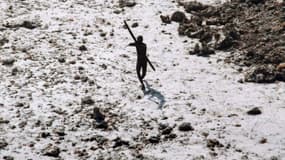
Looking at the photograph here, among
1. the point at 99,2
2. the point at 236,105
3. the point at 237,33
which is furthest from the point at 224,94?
the point at 99,2

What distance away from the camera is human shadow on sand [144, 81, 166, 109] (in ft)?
49.3

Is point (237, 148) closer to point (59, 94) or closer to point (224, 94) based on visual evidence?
point (224, 94)

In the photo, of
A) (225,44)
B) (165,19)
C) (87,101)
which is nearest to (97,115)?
(87,101)

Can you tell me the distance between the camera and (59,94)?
617 inches

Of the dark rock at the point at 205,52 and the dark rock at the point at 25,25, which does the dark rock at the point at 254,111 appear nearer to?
the dark rock at the point at 205,52

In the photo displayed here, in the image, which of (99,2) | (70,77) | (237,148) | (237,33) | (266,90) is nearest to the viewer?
(237,148)

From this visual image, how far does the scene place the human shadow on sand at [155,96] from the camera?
15012mm

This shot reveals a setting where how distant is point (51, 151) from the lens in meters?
12.6

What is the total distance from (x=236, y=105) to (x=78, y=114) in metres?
5.03

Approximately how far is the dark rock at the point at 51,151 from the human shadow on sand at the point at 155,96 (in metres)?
3.73

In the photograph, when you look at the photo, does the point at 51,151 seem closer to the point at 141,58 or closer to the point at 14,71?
the point at 141,58

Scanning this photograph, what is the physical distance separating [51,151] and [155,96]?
4320 millimetres

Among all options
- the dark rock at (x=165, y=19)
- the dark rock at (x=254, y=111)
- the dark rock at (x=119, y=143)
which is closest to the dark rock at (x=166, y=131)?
the dark rock at (x=119, y=143)

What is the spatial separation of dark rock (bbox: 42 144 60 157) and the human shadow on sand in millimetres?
3732
